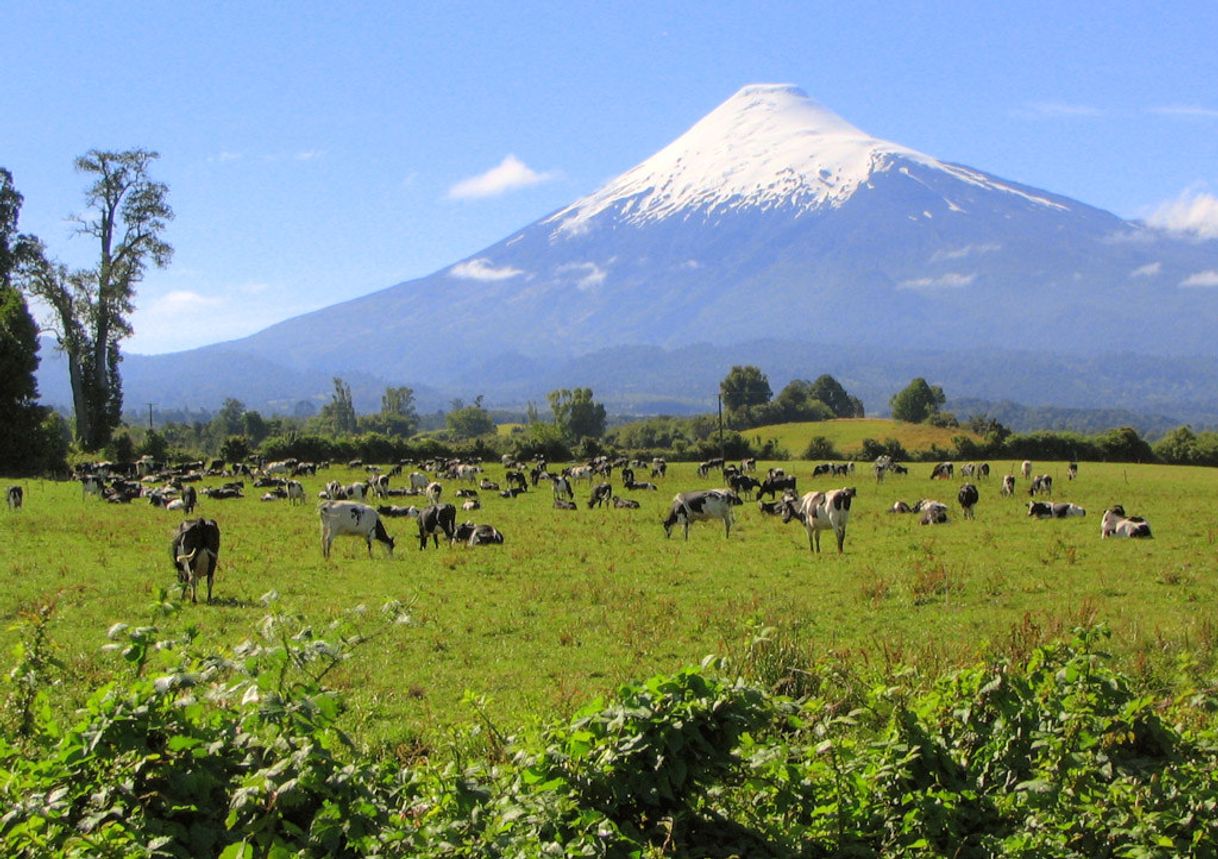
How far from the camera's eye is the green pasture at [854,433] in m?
80.5

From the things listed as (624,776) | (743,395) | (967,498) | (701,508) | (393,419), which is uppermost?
(743,395)

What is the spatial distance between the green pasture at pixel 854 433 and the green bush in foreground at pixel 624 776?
71.5 metres

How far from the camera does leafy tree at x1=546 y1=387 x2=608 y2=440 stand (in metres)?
106

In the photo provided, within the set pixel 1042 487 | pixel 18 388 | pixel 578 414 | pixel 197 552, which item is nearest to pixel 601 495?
pixel 1042 487

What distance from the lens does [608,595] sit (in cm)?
1443

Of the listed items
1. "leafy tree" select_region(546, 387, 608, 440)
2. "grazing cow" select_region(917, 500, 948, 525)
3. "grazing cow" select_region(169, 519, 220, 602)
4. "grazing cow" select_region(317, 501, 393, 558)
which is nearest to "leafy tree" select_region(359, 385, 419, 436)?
"leafy tree" select_region(546, 387, 608, 440)

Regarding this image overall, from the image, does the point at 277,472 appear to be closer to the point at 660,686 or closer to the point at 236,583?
the point at 236,583

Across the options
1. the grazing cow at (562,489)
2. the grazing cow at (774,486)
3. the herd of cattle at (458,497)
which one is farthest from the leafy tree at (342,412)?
the grazing cow at (774,486)

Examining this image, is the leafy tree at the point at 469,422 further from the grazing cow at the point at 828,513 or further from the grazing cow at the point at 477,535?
the grazing cow at the point at 828,513

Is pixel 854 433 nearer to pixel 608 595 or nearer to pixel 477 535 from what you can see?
pixel 477 535

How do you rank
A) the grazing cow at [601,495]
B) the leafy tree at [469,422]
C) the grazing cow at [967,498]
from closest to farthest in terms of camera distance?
the grazing cow at [967,498] → the grazing cow at [601,495] → the leafy tree at [469,422]

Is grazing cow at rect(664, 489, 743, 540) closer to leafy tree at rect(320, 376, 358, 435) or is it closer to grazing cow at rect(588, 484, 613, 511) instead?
grazing cow at rect(588, 484, 613, 511)

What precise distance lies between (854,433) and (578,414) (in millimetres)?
31059

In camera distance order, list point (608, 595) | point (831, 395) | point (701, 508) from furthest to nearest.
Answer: point (831, 395)
point (701, 508)
point (608, 595)
